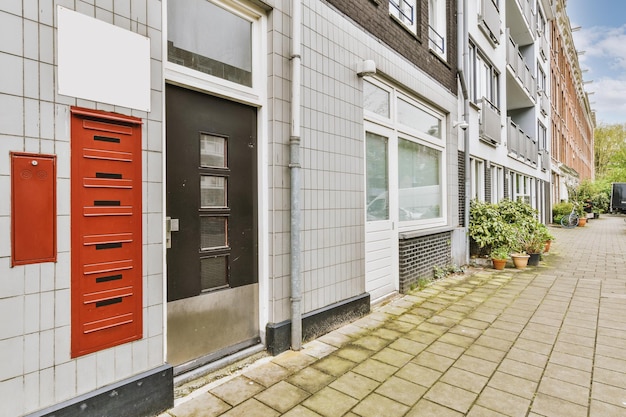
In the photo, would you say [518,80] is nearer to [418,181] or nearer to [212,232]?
[418,181]

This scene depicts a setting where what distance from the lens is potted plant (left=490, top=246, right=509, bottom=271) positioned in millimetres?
7375

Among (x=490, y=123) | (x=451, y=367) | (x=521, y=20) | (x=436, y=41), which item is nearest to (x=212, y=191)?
(x=451, y=367)

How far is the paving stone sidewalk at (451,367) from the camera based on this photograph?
2473 mm

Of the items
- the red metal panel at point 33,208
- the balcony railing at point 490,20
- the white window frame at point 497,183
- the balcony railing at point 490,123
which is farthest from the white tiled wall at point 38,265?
the white window frame at point 497,183

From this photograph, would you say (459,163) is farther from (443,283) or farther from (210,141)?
(210,141)

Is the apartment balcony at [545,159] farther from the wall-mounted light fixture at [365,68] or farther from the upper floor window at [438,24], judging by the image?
the wall-mounted light fixture at [365,68]

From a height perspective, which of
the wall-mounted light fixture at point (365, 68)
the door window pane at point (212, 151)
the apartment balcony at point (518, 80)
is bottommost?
the door window pane at point (212, 151)

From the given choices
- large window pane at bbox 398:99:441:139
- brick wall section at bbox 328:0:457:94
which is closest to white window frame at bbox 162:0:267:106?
brick wall section at bbox 328:0:457:94

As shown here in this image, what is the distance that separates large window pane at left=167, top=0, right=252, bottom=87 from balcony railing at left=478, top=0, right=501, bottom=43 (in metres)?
7.89


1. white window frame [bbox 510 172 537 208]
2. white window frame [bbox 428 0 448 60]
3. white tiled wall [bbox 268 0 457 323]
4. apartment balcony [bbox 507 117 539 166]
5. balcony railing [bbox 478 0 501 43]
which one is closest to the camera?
white tiled wall [bbox 268 0 457 323]

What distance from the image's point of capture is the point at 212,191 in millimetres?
3039

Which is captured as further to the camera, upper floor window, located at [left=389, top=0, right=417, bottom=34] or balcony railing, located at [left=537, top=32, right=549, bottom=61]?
balcony railing, located at [left=537, top=32, right=549, bottom=61]

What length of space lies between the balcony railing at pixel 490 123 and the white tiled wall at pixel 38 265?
8817 millimetres

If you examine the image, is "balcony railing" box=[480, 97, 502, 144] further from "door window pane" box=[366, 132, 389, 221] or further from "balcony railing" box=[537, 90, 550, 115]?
"balcony railing" box=[537, 90, 550, 115]
